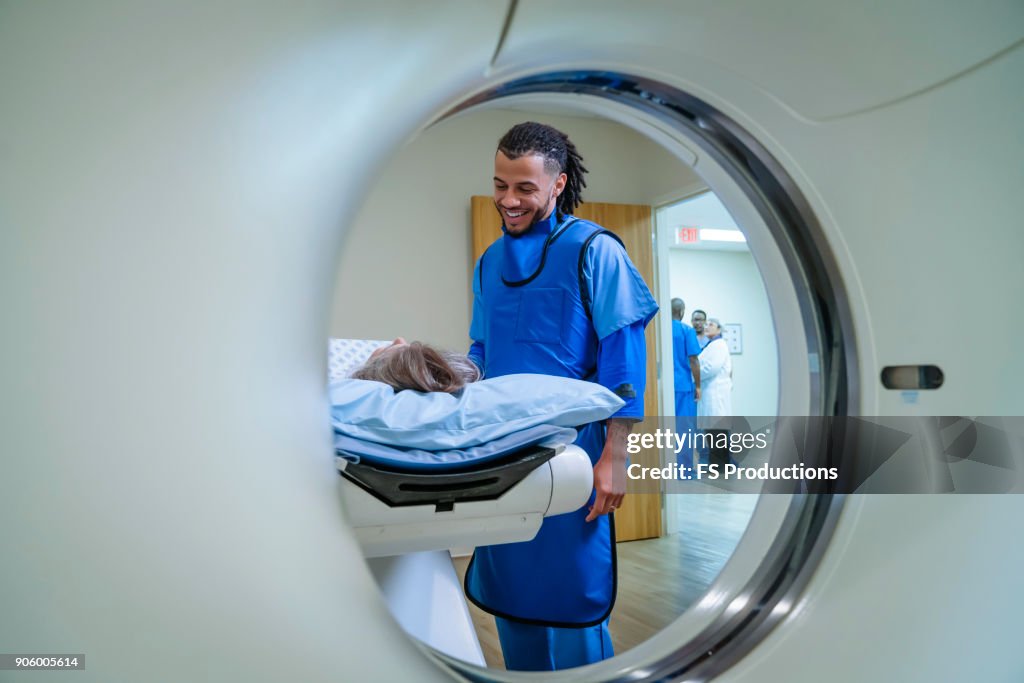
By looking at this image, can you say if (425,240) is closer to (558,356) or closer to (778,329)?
(558,356)

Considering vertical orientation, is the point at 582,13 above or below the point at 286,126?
above

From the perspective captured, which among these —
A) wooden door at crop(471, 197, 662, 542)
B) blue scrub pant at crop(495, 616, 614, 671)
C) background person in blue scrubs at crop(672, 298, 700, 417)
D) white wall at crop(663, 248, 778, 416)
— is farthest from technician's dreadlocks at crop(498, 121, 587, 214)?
white wall at crop(663, 248, 778, 416)

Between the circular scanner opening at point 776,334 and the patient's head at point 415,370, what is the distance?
614 mm

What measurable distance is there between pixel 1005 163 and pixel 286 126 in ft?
2.07

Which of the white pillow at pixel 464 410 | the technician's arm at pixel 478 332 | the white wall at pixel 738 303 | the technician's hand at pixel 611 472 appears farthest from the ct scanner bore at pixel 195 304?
the white wall at pixel 738 303

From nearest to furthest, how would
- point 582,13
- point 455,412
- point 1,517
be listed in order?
point 1,517, point 582,13, point 455,412

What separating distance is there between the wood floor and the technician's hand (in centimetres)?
31

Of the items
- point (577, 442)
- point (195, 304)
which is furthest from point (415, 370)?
point (195, 304)

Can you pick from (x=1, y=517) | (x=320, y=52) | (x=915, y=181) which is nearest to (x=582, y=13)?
(x=320, y=52)

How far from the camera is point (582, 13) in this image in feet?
1.54

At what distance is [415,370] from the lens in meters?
1.26

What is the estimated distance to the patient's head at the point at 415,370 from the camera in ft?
4.12

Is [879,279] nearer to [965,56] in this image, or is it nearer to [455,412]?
[965,56]

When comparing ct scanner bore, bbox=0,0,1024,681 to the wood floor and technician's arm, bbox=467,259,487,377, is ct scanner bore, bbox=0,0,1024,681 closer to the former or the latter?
technician's arm, bbox=467,259,487,377
